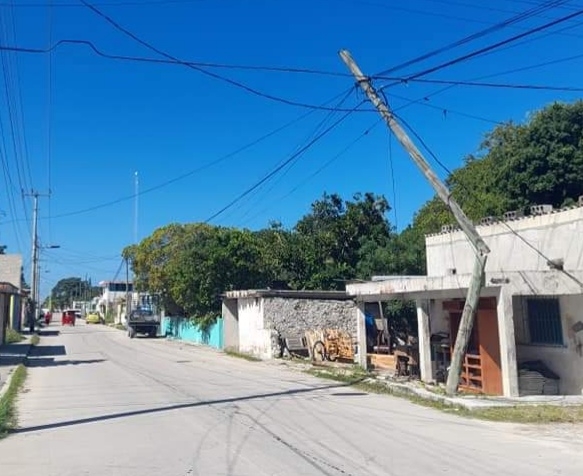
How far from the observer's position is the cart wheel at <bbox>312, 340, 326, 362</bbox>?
87.1ft

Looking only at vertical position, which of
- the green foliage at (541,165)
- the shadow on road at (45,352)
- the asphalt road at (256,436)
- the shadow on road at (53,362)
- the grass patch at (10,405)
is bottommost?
the asphalt road at (256,436)

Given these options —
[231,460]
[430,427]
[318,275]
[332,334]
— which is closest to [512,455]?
[430,427]

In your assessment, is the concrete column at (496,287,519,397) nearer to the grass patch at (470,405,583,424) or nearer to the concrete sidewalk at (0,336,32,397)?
the grass patch at (470,405,583,424)

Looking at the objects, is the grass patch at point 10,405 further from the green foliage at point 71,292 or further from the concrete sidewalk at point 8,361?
the green foliage at point 71,292

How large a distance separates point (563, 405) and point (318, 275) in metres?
25.0

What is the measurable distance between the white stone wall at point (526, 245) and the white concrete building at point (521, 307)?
0.03 metres

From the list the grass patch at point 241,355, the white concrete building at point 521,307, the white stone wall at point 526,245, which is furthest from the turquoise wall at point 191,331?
the white concrete building at point 521,307

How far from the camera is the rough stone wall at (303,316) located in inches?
1133

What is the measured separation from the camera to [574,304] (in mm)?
15766

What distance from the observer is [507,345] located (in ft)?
48.3

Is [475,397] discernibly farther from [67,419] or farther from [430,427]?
[67,419]

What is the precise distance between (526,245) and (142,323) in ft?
123

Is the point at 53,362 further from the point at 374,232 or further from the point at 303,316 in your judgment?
the point at 374,232

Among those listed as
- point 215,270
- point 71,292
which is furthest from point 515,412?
point 71,292
